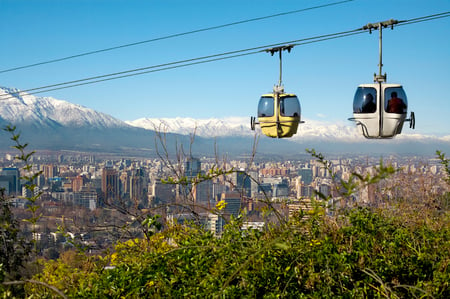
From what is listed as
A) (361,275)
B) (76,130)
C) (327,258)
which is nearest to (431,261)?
(361,275)

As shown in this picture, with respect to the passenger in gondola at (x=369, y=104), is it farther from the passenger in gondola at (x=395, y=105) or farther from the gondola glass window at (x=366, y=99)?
the passenger in gondola at (x=395, y=105)

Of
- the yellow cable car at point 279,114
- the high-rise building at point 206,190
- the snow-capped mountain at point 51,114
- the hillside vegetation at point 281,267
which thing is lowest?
the hillside vegetation at point 281,267

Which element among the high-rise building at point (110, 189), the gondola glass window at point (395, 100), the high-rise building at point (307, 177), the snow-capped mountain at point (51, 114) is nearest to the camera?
the high-rise building at point (110, 189)

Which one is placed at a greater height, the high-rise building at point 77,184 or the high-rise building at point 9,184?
the high-rise building at point 9,184

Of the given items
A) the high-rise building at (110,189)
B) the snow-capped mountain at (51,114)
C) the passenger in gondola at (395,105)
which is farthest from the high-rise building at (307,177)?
the snow-capped mountain at (51,114)

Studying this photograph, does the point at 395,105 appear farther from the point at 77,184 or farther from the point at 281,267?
the point at 77,184

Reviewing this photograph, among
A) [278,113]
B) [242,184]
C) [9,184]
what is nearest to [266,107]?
[278,113]

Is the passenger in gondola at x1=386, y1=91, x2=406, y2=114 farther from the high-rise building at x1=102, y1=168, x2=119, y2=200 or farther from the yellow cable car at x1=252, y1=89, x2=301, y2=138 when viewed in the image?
the high-rise building at x1=102, y1=168, x2=119, y2=200

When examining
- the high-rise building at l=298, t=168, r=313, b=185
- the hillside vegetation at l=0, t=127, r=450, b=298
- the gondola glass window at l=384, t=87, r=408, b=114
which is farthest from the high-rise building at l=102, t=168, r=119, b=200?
the high-rise building at l=298, t=168, r=313, b=185

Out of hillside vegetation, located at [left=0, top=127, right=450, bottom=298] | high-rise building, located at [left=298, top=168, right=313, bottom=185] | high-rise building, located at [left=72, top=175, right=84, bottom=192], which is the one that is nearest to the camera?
hillside vegetation, located at [left=0, top=127, right=450, bottom=298]
